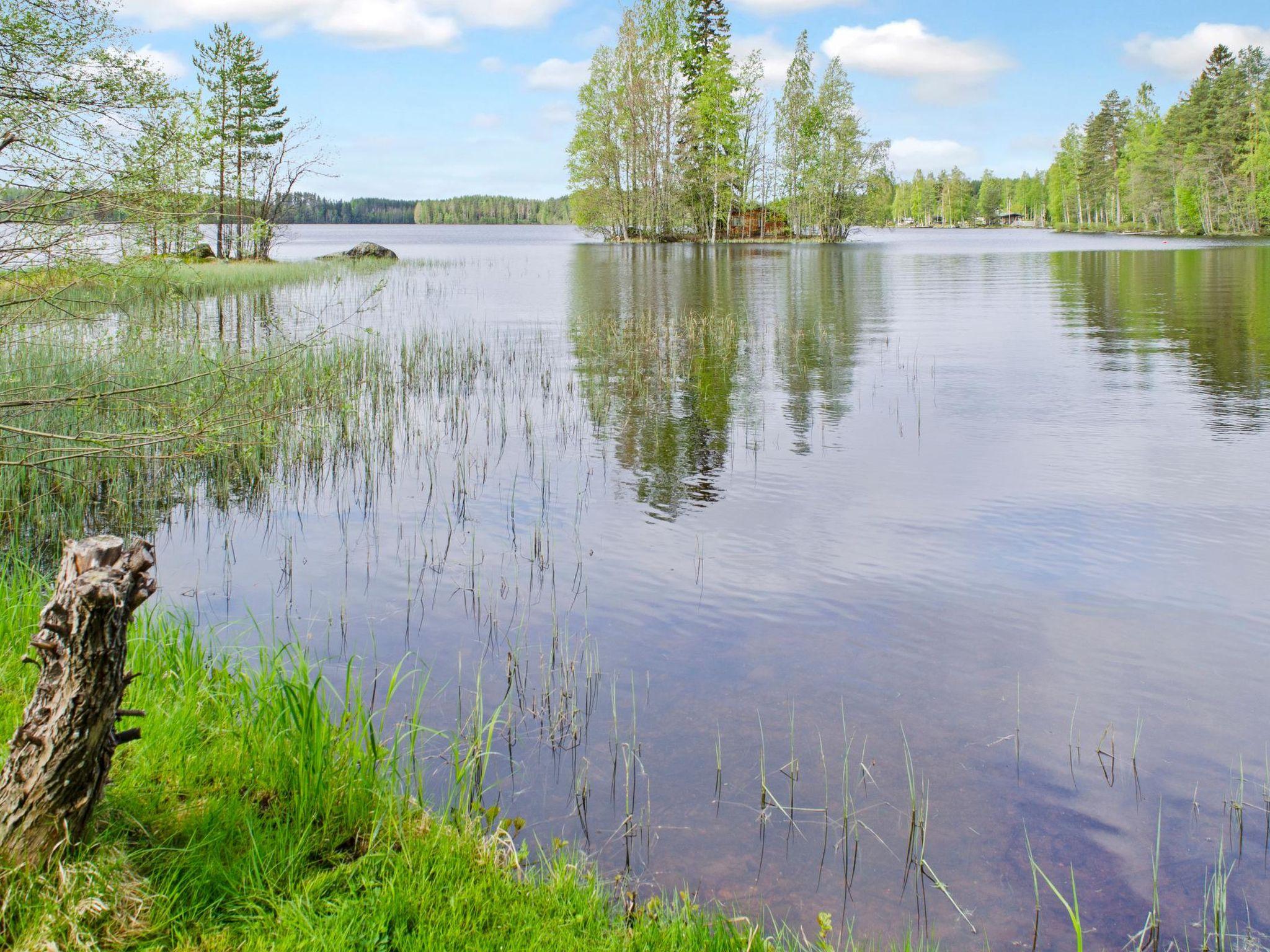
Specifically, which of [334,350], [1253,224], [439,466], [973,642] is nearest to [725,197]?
[1253,224]

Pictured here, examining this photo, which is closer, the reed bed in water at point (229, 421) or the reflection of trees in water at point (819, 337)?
the reed bed in water at point (229, 421)

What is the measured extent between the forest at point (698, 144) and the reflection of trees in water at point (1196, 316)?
29949 mm

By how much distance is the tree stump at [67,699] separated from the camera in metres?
2.97

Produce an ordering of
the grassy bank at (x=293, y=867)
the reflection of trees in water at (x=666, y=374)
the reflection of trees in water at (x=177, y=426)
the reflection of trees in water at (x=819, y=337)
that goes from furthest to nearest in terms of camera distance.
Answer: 1. the reflection of trees in water at (x=819, y=337)
2. the reflection of trees in water at (x=666, y=374)
3. the reflection of trees in water at (x=177, y=426)
4. the grassy bank at (x=293, y=867)

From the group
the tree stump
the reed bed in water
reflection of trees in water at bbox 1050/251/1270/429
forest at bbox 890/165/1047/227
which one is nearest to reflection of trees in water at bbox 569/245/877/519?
the reed bed in water

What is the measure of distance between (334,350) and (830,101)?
6702cm

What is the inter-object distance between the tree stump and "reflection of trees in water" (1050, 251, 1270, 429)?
1370 cm

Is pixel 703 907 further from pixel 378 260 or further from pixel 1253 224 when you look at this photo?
pixel 1253 224

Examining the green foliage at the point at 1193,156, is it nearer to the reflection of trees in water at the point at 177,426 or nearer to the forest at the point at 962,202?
the forest at the point at 962,202

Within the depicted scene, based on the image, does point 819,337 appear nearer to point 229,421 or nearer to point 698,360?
point 698,360

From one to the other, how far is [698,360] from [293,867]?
16.4 meters

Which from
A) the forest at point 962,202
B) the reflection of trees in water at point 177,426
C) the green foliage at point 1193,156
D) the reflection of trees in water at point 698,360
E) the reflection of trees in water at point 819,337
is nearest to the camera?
the reflection of trees in water at point 177,426

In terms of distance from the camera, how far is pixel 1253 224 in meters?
86.4

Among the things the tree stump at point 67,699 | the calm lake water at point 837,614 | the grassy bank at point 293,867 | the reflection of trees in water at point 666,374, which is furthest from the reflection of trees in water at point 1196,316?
the tree stump at point 67,699
